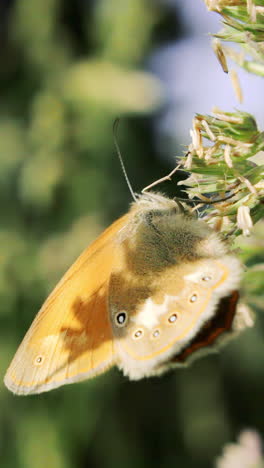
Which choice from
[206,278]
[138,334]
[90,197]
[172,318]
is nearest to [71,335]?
[138,334]

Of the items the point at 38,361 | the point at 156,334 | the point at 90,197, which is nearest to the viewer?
the point at 156,334

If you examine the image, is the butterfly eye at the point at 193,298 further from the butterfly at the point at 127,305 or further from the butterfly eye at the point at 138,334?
the butterfly eye at the point at 138,334

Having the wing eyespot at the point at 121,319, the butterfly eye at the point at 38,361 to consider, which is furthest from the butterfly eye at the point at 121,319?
the butterfly eye at the point at 38,361

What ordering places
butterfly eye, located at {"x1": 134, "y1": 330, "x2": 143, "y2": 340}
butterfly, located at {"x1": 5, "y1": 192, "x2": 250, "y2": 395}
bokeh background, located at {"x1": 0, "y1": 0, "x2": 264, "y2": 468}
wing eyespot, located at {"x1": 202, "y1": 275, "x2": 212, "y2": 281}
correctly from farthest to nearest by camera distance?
bokeh background, located at {"x1": 0, "y1": 0, "x2": 264, "y2": 468}
butterfly eye, located at {"x1": 134, "y1": 330, "x2": 143, "y2": 340}
butterfly, located at {"x1": 5, "y1": 192, "x2": 250, "y2": 395}
wing eyespot, located at {"x1": 202, "y1": 275, "x2": 212, "y2": 281}

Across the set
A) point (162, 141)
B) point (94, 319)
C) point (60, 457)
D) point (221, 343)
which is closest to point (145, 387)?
point (60, 457)

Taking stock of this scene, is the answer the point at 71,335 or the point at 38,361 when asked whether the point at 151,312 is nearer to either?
the point at 71,335

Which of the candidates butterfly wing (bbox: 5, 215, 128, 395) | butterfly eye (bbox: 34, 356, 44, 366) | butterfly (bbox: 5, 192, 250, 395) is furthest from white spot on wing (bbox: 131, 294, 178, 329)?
butterfly eye (bbox: 34, 356, 44, 366)

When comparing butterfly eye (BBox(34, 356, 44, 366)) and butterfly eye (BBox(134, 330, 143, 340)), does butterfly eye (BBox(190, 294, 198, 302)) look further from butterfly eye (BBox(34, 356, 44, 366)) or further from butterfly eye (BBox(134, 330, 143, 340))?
butterfly eye (BBox(34, 356, 44, 366))

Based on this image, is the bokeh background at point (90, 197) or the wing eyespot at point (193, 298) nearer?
the wing eyespot at point (193, 298)

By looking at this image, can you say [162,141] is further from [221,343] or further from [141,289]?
[221,343]
